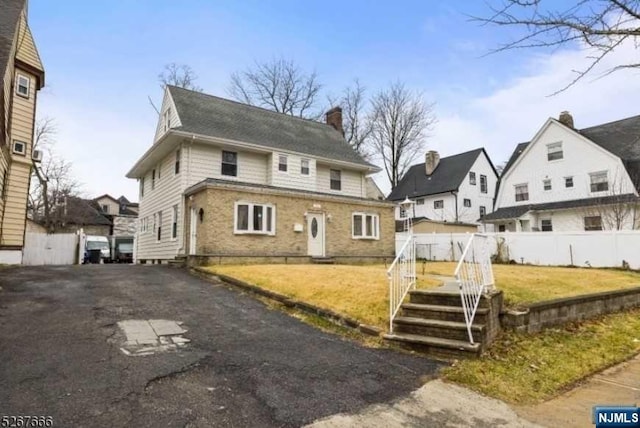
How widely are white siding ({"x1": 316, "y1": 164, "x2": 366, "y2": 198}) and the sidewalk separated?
15.4m

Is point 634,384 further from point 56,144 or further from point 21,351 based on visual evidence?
point 56,144

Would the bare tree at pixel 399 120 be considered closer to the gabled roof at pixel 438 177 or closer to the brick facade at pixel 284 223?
the gabled roof at pixel 438 177

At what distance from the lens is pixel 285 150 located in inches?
727

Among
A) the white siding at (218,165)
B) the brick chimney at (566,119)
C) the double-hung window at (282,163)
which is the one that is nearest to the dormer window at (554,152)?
the brick chimney at (566,119)

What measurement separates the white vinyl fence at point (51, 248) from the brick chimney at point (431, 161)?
28692 mm

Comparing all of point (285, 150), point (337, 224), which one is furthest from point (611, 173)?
point (285, 150)

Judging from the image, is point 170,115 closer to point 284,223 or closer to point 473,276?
point 284,223

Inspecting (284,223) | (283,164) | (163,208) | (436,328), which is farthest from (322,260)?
(436,328)

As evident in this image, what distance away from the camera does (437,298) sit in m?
6.44

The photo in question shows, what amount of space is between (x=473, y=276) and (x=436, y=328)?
3.68 ft

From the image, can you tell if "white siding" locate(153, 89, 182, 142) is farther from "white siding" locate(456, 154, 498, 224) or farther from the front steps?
"white siding" locate(456, 154, 498, 224)

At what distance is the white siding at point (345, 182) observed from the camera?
66.4 ft

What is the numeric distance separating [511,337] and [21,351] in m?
6.97

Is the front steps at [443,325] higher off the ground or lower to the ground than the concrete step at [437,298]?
lower
